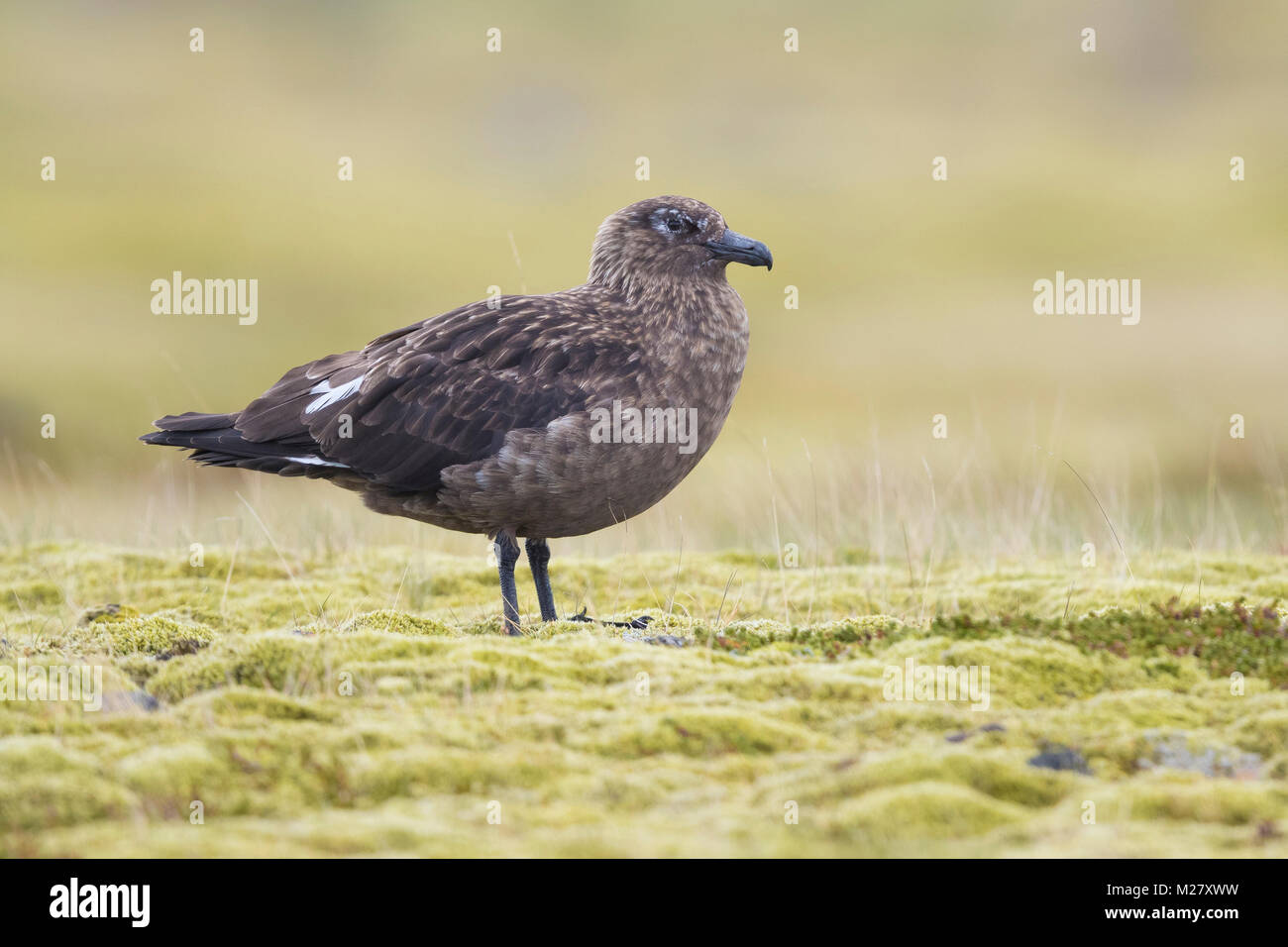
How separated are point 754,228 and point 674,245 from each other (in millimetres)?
36500

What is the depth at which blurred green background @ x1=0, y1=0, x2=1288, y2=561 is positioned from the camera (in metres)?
16.9

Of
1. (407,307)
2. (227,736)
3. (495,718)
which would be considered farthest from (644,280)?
(407,307)

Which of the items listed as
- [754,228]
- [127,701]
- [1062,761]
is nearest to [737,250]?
[1062,761]

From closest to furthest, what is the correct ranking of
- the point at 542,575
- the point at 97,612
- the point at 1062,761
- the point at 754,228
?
the point at 1062,761 → the point at 542,575 → the point at 97,612 → the point at 754,228

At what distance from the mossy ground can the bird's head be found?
2.55 meters

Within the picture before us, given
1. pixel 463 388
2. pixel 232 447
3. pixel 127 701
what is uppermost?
pixel 463 388

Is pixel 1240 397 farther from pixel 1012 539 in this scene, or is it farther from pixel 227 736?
pixel 227 736

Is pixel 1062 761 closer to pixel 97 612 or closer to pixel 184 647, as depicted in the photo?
pixel 184 647

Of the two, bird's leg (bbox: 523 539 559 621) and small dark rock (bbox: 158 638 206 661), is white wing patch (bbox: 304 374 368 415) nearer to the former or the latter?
bird's leg (bbox: 523 539 559 621)

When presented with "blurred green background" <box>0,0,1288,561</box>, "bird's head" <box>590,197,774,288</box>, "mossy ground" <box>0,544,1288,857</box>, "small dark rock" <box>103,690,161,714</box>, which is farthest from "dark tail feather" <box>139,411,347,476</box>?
"small dark rock" <box>103,690,161,714</box>

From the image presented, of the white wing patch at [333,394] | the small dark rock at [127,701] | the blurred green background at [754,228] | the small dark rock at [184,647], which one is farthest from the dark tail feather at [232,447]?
the small dark rock at [127,701]

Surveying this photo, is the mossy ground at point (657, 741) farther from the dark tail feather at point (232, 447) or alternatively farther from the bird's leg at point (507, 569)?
the dark tail feather at point (232, 447)

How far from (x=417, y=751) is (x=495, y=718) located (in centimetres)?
54

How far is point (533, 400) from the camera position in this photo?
8.11 meters
